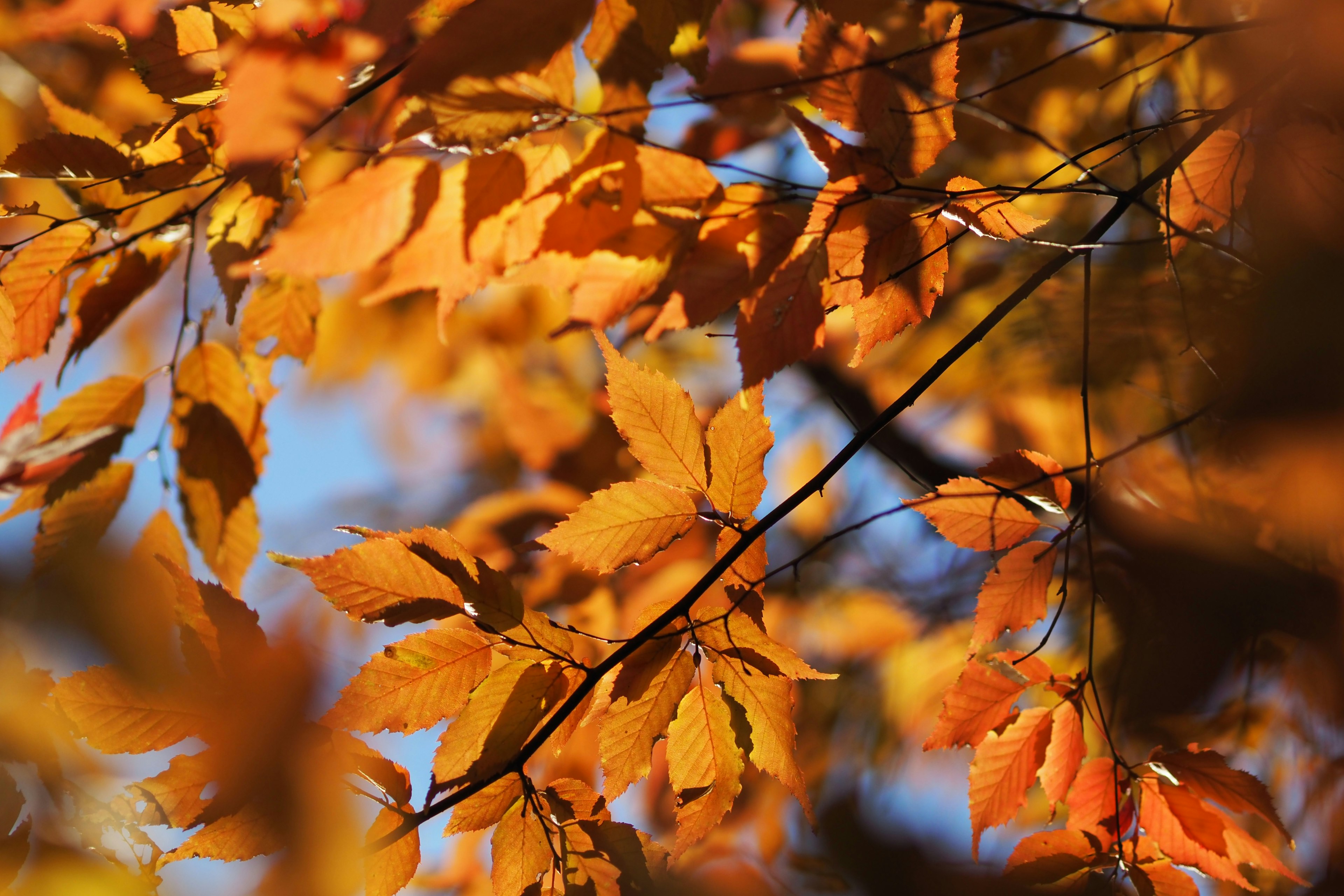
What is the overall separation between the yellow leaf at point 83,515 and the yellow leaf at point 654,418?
0.56 meters

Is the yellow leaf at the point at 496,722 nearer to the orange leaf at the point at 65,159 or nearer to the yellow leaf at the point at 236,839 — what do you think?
the yellow leaf at the point at 236,839

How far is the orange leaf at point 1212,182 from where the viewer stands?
0.59 metres

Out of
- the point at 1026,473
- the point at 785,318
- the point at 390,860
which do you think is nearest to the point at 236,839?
the point at 390,860

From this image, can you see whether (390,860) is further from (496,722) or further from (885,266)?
(885,266)

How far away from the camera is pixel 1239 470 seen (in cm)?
105

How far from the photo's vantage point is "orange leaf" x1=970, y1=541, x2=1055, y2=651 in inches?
21.8

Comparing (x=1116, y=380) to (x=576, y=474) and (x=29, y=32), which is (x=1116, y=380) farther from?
(x=29, y=32)

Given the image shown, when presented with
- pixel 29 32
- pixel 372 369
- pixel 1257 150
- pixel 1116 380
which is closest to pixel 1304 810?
pixel 1116 380

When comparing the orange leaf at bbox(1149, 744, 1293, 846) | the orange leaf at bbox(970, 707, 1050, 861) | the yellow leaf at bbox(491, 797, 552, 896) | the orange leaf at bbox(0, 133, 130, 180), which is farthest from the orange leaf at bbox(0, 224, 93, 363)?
the orange leaf at bbox(1149, 744, 1293, 846)

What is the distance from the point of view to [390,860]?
18.3 inches

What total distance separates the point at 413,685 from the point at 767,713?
0.24 m

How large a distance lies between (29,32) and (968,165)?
1345 mm

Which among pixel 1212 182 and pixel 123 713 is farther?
pixel 1212 182

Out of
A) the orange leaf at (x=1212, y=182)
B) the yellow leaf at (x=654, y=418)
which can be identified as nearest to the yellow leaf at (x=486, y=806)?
the yellow leaf at (x=654, y=418)
